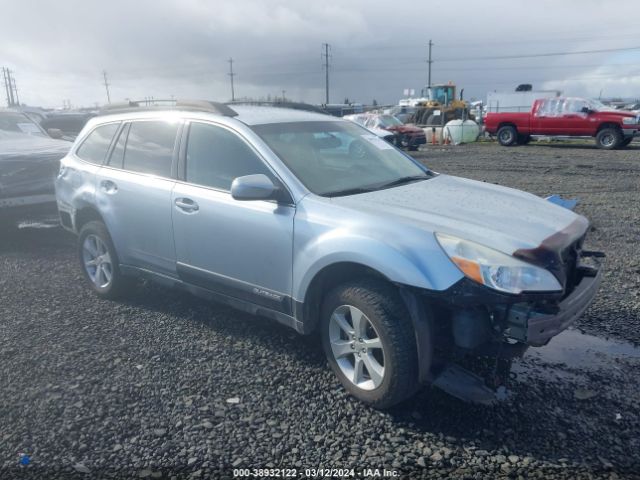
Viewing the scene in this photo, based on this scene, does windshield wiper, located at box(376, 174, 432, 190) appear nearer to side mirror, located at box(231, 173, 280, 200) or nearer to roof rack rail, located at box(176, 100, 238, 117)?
side mirror, located at box(231, 173, 280, 200)

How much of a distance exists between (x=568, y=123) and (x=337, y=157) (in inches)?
753

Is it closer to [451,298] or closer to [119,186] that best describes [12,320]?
[119,186]

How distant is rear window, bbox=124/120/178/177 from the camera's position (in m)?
A: 4.49

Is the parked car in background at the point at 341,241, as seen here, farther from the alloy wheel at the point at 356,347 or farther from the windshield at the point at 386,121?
the windshield at the point at 386,121

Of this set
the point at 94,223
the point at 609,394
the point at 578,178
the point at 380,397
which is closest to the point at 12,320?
the point at 94,223

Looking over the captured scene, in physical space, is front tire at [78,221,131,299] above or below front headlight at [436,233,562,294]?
below

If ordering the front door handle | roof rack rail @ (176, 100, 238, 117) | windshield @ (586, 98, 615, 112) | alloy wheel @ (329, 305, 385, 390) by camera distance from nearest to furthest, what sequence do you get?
alloy wheel @ (329, 305, 385, 390) < the front door handle < roof rack rail @ (176, 100, 238, 117) < windshield @ (586, 98, 615, 112)

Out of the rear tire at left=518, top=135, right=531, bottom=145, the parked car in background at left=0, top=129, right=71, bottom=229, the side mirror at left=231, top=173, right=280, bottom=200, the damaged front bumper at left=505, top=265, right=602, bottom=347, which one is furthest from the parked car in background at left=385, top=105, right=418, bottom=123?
the damaged front bumper at left=505, top=265, right=602, bottom=347

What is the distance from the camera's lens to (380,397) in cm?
321

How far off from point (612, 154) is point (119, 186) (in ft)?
57.3

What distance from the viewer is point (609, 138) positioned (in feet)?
65.3

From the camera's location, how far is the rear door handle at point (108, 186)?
4859mm

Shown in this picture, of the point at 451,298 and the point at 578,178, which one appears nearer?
the point at 451,298

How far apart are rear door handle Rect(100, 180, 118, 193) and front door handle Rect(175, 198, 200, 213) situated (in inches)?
36.9
